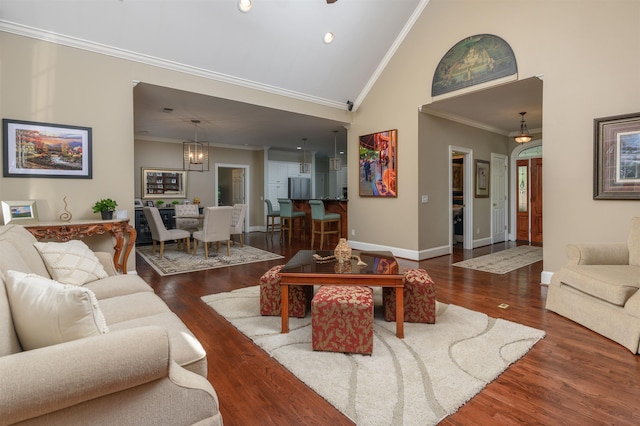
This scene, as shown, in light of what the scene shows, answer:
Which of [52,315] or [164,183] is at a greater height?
[164,183]

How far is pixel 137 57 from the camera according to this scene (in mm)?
4109

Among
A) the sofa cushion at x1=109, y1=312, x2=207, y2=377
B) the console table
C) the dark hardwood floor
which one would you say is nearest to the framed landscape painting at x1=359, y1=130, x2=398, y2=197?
the dark hardwood floor

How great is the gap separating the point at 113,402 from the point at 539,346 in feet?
8.66

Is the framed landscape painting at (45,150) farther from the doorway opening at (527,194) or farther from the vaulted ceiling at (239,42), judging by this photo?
the doorway opening at (527,194)

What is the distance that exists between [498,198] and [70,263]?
786 centimetres

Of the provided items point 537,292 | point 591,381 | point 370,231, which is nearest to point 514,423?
point 591,381

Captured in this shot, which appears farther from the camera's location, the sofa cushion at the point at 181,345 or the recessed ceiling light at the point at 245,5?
the recessed ceiling light at the point at 245,5

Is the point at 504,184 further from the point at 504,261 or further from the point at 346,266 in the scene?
the point at 346,266

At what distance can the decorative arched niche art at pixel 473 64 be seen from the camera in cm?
422

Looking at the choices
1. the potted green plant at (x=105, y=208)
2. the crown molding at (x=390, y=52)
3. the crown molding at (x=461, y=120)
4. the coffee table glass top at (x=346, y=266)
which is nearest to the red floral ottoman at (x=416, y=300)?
the coffee table glass top at (x=346, y=266)

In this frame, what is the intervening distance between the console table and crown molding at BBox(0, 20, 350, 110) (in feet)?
6.64

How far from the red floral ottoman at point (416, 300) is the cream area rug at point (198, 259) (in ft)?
9.99

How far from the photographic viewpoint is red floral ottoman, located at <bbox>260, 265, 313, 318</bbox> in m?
2.84

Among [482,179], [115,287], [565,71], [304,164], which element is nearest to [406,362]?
[115,287]
